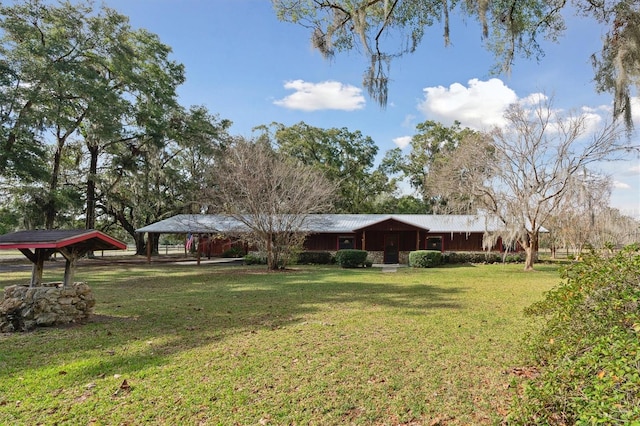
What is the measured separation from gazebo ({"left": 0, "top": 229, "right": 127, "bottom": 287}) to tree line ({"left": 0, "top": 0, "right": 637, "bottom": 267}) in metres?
8.98

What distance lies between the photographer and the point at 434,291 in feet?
36.6

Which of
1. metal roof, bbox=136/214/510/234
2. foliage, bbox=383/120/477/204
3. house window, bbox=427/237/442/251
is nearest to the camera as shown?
metal roof, bbox=136/214/510/234

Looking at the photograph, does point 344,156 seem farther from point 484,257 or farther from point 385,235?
point 484,257

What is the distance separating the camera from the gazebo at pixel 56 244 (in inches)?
254

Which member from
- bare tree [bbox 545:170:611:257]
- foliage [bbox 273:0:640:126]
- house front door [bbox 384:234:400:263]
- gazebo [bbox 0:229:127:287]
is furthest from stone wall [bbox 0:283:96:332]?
house front door [bbox 384:234:400:263]

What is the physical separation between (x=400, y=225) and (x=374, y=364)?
19.6 m

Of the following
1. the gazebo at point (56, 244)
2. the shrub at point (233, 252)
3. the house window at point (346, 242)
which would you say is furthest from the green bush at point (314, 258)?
the gazebo at point (56, 244)

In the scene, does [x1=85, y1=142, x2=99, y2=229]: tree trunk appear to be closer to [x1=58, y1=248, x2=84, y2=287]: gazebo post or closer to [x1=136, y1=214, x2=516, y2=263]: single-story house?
[x1=136, y1=214, x2=516, y2=263]: single-story house

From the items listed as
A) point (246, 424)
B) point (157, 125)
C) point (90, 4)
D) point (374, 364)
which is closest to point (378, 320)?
point (374, 364)

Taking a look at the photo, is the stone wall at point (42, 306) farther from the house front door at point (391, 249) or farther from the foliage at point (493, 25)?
the house front door at point (391, 249)

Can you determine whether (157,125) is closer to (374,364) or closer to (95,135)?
(95,135)

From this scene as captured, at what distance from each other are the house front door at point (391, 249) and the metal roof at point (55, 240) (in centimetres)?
1971

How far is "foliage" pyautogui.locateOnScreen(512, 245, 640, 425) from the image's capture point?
1.90 metres

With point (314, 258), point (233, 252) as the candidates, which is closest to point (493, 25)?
point (314, 258)
